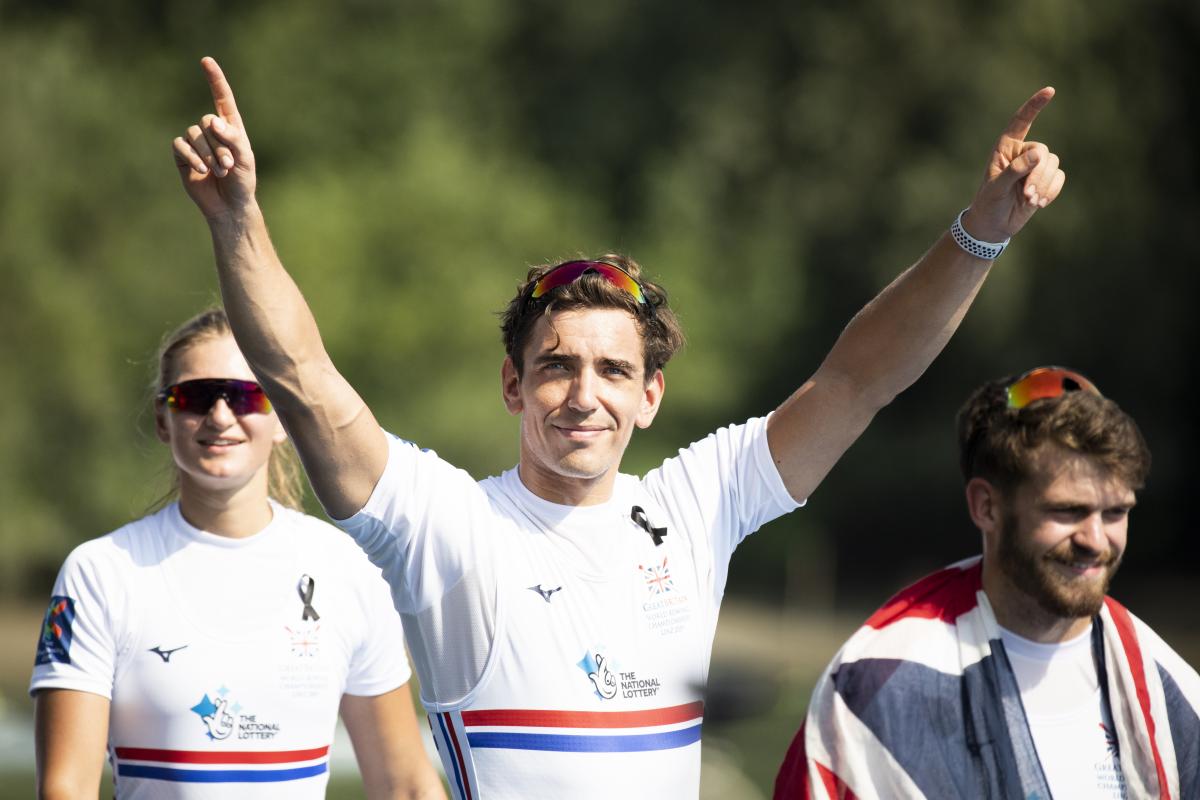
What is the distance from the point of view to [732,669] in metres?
17.4

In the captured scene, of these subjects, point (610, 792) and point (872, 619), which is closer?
point (610, 792)

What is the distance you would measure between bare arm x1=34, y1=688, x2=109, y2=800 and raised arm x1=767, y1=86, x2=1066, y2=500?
1.85 metres

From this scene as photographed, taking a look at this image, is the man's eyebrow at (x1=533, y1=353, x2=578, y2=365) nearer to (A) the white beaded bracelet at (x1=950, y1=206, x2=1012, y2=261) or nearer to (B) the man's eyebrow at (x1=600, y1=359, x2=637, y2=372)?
(B) the man's eyebrow at (x1=600, y1=359, x2=637, y2=372)

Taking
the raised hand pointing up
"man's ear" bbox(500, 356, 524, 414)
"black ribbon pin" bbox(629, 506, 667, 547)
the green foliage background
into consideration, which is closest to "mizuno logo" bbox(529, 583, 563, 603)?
"black ribbon pin" bbox(629, 506, 667, 547)

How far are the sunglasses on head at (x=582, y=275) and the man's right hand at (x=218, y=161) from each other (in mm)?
762

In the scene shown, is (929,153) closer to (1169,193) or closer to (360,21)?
(1169,193)

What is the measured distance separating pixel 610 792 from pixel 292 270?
16712 mm

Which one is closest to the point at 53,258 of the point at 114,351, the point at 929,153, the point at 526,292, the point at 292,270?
the point at 114,351

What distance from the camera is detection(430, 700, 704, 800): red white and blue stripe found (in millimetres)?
3168

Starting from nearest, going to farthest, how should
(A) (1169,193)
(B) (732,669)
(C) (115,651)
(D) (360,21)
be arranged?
1. (C) (115,651)
2. (B) (732,669)
3. (A) (1169,193)
4. (D) (360,21)

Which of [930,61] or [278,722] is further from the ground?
[930,61]

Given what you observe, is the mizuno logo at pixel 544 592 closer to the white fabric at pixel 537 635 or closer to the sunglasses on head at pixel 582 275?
the white fabric at pixel 537 635

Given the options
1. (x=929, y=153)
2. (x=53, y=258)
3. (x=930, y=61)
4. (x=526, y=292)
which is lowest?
(x=526, y=292)

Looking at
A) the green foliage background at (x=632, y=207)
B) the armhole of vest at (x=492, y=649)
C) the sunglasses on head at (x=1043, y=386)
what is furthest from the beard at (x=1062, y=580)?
the green foliage background at (x=632, y=207)
